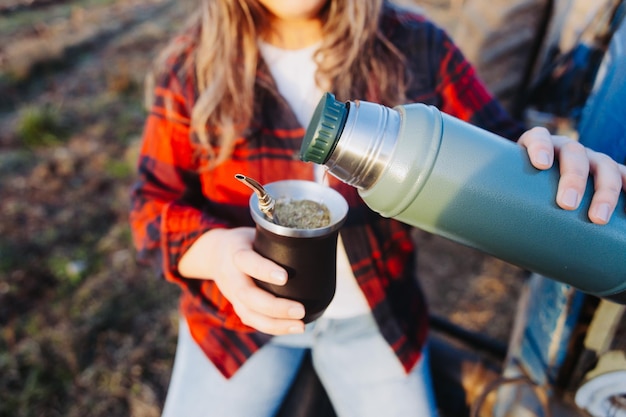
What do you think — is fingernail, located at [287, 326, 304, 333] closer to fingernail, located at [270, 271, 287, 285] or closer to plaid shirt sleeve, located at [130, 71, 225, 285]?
fingernail, located at [270, 271, 287, 285]

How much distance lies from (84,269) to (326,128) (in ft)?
6.80

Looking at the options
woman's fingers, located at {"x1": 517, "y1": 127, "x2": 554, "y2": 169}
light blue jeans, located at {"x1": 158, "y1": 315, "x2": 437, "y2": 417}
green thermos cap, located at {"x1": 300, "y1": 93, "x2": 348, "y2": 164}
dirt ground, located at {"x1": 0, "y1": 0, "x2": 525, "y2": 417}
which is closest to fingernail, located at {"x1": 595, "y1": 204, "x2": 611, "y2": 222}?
woman's fingers, located at {"x1": 517, "y1": 127, "x2": 554, "y2": 169}

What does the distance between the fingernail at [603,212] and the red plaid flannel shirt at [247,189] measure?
50 centimetres

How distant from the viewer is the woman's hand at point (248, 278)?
82 cm

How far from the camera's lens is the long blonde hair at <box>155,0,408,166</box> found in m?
1.20

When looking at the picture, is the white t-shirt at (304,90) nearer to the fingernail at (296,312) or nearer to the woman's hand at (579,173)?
the fingernail at (296,312)

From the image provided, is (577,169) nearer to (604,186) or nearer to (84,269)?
(604,186)

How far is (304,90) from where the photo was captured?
1.27 metres

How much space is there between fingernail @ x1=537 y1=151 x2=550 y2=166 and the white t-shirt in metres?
0.59

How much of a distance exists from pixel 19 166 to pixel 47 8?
13.3 ft

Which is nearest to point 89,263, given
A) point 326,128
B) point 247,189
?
point 247,189

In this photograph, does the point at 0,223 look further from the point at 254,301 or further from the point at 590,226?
the point at 590,226

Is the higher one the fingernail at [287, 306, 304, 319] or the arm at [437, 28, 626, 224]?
the arm at [437, 28, 626, 224]

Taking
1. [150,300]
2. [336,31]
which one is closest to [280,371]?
[336,31]
